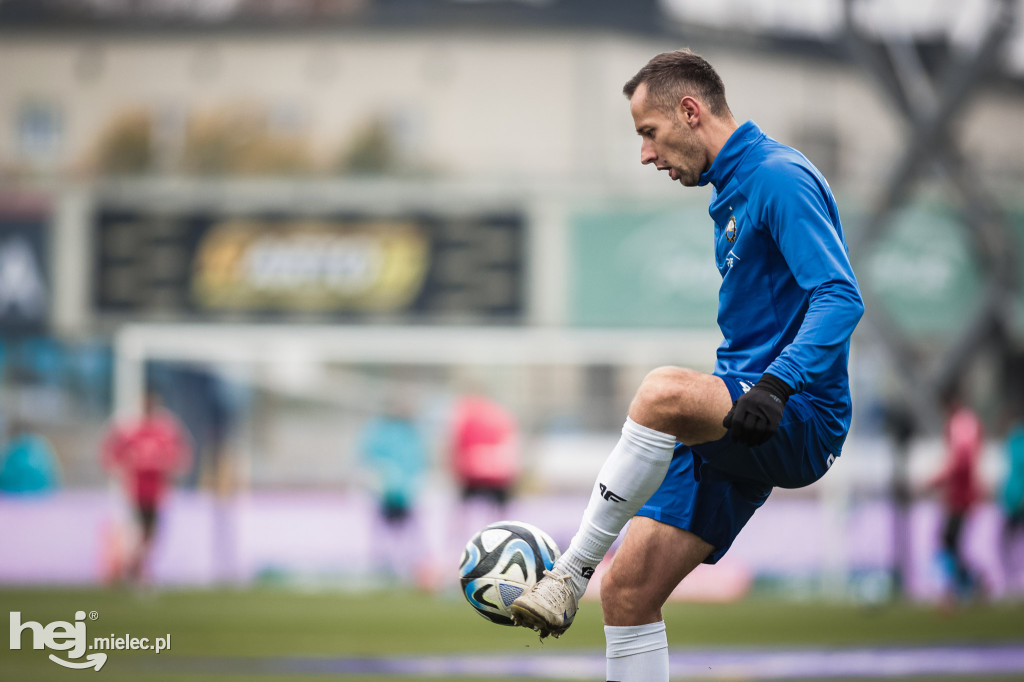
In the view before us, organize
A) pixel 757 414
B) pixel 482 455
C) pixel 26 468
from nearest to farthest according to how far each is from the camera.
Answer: pixel 757 414 < pixel 482 455 < pixel 26 468

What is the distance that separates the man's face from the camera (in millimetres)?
3918

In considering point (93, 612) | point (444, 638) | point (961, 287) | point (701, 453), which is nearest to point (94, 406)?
point (93, 612)

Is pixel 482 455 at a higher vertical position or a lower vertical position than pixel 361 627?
higher

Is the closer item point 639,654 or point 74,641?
point 639,654

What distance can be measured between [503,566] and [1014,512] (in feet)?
36.3

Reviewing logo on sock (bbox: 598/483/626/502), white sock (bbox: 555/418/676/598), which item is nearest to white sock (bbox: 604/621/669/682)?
white sock (bbox: 555/418/676/598)

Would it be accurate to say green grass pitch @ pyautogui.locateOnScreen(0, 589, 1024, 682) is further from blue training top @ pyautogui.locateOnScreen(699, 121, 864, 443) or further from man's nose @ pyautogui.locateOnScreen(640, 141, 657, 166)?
man's nose @ pyautogui.locateOnScreen(640, 141, 657, 166)

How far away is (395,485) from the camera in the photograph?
14.7 meters

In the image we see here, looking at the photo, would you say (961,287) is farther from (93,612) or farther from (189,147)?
(189,147)

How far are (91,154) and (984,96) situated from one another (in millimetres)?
19793

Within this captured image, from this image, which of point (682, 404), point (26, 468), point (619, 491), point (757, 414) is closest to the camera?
point (757, 414)

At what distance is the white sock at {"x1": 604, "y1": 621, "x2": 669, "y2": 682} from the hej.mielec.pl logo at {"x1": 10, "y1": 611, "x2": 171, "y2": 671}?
5.17 metres

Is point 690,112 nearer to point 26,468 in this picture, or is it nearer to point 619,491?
point 619,491

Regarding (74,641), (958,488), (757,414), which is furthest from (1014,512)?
(757,414)
